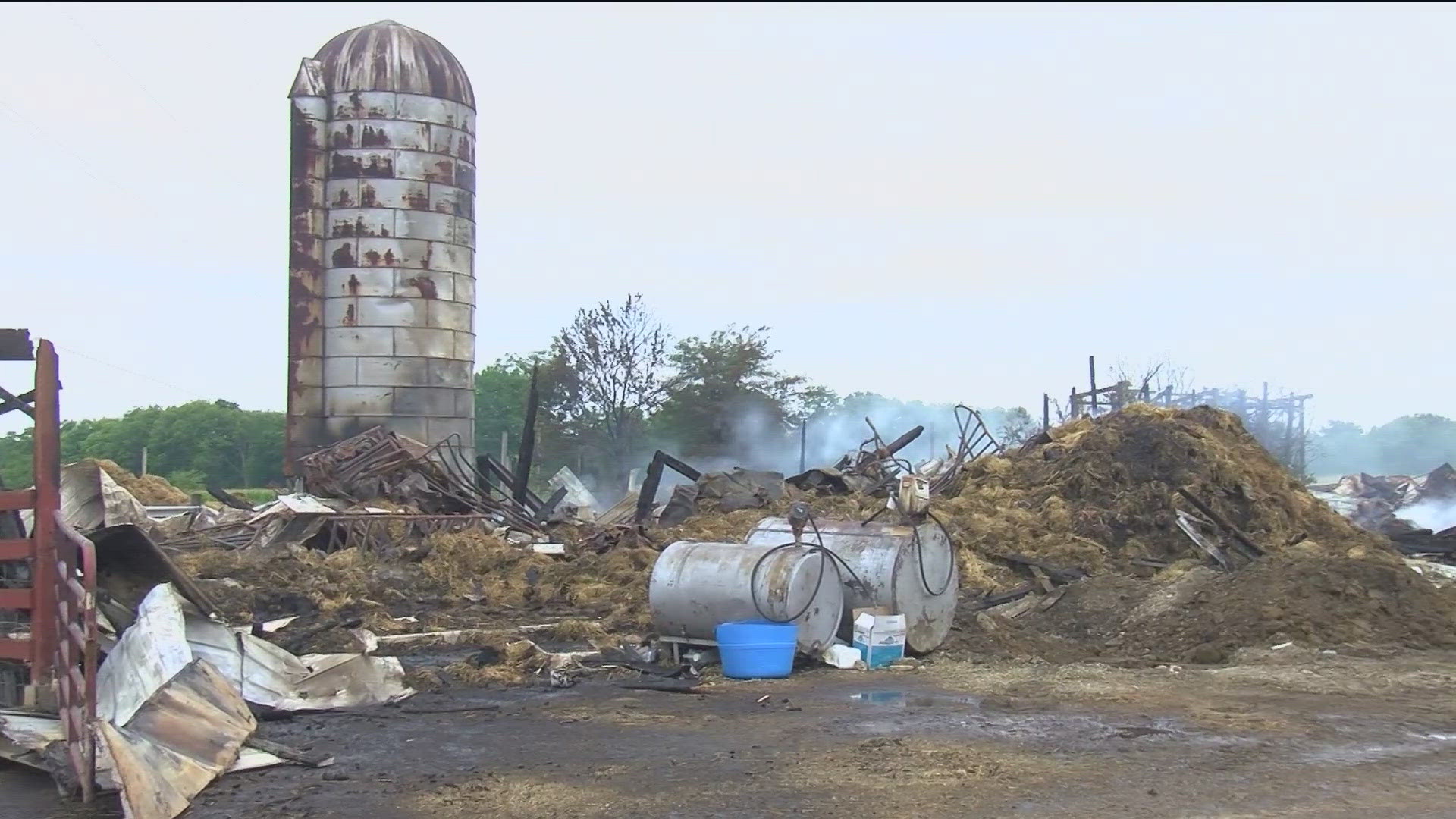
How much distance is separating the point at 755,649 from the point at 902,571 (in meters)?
2.02

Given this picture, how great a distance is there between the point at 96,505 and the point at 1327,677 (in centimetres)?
1718

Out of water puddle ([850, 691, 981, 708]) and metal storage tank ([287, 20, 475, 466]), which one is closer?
water puddle ([850, 691, 981, 708])

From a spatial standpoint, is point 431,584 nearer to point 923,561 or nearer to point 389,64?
point 923,561

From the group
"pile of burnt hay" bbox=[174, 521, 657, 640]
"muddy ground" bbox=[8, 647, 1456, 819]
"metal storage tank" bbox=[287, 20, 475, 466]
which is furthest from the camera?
"metal storage tank" bbox=[287, 20, 475, 466]

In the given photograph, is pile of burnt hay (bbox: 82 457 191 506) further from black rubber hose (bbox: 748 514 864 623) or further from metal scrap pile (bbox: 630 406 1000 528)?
black rubber hose (bbox: 748 514 864 623)

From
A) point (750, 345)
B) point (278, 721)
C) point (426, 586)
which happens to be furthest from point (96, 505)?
point (750, 345)

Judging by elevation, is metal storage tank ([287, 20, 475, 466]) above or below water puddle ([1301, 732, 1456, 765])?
above

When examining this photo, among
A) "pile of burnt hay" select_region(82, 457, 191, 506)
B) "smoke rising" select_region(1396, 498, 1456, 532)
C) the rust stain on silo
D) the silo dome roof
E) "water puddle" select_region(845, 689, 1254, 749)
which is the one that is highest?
the silo dome roof

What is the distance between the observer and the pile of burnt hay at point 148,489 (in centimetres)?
2281

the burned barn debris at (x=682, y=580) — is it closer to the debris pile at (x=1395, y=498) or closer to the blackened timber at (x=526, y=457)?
the blackened timber at (x=526, y=457)

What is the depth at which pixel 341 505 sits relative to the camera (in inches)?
808

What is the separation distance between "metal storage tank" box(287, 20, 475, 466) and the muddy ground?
16.1 m

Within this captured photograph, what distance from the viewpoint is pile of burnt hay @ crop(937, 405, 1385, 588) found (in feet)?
57.0

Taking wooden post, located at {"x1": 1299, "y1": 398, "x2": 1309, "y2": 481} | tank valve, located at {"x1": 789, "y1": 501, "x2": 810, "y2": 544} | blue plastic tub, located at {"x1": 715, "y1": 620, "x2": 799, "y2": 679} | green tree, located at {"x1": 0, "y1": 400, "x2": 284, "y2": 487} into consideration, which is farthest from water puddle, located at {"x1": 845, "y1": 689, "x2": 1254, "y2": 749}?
green tree, located at {"x1": 0, "y1": 400, "x2": 284, "y2": 487}
